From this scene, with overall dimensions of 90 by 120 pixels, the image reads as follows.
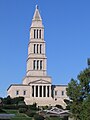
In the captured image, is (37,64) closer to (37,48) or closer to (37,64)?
(37,64)

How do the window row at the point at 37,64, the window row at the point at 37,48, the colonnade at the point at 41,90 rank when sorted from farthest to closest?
the window row at the point at 37,48 < the window row at the point at 37,64 < the colonnade at the point at 41,90

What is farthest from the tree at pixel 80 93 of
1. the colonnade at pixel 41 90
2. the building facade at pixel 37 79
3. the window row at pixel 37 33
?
the window row at pixel 37 33

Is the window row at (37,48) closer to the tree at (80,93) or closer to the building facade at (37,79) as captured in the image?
the building facade at (37,79)

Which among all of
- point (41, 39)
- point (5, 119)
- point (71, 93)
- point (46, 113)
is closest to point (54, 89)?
point (41, 39)

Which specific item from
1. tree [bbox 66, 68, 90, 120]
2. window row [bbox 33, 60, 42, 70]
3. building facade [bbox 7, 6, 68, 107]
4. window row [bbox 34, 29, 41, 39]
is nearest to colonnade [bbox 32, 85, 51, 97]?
building facade [bbox 7, 6, 68, 107]

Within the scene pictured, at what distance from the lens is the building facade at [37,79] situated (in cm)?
12468

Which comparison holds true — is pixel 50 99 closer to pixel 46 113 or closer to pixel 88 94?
pixel 46 113

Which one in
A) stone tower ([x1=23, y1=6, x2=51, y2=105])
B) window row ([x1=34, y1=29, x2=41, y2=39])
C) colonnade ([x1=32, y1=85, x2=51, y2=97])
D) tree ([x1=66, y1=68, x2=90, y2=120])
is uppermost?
window row ([x1=34, y1=29, x2=41, y2=39])

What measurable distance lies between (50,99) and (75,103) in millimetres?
81880

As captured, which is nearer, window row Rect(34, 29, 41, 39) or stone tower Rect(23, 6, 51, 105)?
stone tower Rect(23, 6, 51, 105)

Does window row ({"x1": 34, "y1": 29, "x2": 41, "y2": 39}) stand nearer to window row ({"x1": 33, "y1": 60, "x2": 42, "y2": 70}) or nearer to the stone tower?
the stone tower

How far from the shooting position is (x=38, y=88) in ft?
409

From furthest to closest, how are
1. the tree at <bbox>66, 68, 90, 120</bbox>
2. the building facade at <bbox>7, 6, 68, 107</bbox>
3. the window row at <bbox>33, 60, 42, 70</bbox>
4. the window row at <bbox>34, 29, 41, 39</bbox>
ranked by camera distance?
the window row at <bbox>34, 29, 41, 39</bbox>
the window row at <bbox>33, 60, 42, 70</bbox>
the building facade at <bbox>7, 6, 68, 107</bbox>
the tree at <bbox>66, 68, 90, 120</bbox>

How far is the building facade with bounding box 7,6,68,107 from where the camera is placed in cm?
12468
